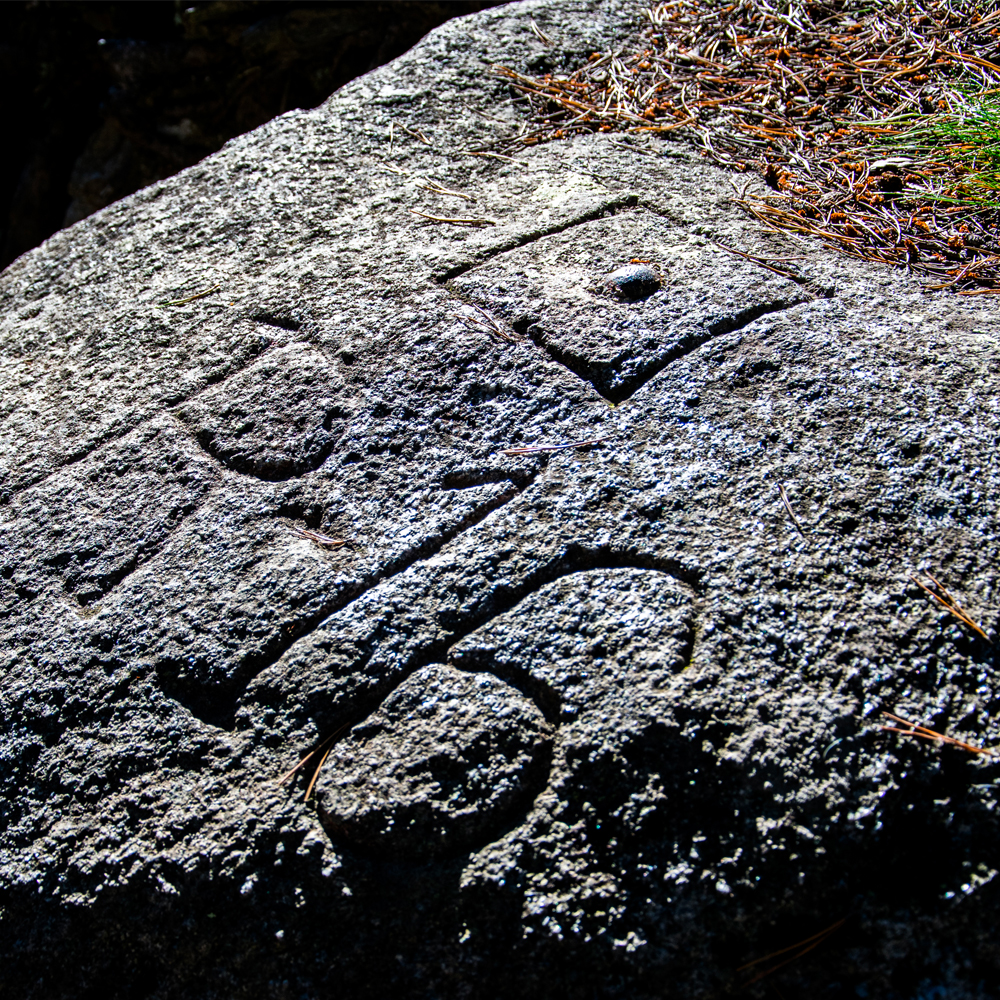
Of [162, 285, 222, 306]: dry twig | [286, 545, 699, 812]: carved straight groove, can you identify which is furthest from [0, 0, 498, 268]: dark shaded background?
[286, 545, 699, 812]: carved straight groove

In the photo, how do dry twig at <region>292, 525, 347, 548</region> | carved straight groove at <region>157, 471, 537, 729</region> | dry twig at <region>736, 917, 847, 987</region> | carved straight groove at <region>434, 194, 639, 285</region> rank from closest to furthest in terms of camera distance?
dry twig at <region>736, 917, 847, 987</region> → carved straight groove at <region>157, 471, 537, 729</region> → dry twig at <region>292, 525, 347, 548</region> → carved straight groove at <region>434, 194, 639, 285</region>

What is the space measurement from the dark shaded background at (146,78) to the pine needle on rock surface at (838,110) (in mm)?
1116

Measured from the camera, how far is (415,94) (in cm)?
235

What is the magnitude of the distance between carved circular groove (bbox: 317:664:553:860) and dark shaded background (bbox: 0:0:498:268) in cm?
283

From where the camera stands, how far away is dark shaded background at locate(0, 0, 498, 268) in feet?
12.1

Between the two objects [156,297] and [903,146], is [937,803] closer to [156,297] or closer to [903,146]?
[903,146]

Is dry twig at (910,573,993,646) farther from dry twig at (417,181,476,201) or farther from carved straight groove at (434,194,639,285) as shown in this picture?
dry twig at (417,181,476,201)

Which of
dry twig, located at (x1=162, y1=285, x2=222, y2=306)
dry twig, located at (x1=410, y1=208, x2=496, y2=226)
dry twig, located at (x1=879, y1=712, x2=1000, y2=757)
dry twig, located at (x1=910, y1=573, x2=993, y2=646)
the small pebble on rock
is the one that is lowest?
dry twig, located at (x1=879, y1=712, x2=1000, y2=757)

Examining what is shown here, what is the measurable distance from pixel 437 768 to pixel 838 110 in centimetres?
187

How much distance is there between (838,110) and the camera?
2.13m

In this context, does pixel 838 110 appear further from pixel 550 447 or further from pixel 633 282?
pixel 550 447

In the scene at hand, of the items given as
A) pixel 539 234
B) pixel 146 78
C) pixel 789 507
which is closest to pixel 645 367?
pixel 789 507

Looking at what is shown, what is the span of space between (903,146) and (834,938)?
167 centimetres

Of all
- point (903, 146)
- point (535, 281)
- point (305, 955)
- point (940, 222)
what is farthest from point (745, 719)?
point (903, 146)
